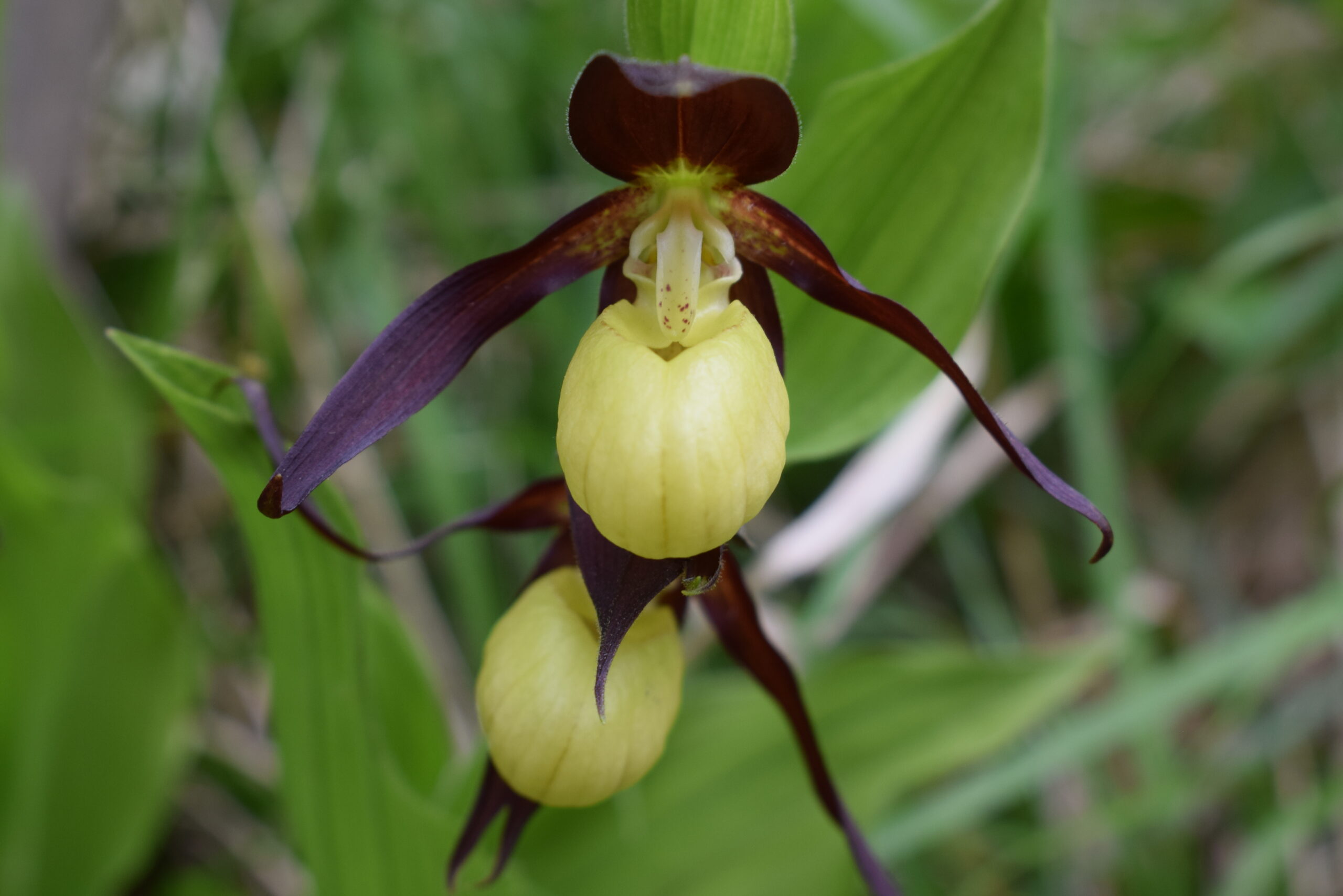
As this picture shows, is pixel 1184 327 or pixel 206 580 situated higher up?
pixel 1184 327

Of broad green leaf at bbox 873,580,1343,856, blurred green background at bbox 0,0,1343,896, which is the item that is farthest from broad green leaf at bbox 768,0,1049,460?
broad green leaf at bbox 873,580,1343,856

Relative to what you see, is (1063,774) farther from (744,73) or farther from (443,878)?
(744,73)

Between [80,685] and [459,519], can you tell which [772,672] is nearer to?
[459,519]

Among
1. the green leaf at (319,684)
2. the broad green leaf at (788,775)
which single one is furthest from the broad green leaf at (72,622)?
the broad green leaf at (788,775)

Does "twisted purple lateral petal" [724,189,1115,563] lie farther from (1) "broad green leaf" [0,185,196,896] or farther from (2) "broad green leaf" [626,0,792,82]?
(1) "broad green leaf" [0,185,196,896]

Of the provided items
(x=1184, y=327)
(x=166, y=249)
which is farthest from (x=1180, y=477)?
(x=166, y=249)
